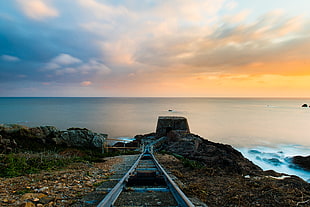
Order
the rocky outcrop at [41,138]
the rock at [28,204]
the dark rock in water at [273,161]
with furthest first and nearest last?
1. the dark rock in water at [273,161]
2. the rocky outcrop at [41,138]
3. the rock at [28,204]

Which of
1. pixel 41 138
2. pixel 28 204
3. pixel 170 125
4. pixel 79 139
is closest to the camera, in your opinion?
pixel 28 204

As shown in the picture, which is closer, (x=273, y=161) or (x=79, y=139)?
(x=79, y=139)

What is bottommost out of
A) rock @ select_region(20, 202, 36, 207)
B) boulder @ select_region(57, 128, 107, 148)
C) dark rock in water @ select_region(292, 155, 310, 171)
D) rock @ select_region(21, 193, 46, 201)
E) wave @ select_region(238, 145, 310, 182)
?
wave @ select_region(238, 145, 310, 182)

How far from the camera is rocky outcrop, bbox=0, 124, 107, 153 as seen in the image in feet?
44.2

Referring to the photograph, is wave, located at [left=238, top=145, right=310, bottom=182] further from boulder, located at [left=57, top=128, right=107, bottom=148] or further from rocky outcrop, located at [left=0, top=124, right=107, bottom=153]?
rocky outcrop, located at [left=0, top=124, right=107, bottom=153]

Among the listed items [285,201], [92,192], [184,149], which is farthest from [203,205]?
[184,149]

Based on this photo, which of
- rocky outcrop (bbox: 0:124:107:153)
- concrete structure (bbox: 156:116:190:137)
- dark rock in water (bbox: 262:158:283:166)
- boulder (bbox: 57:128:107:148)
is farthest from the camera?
concrete structure (bbox: 156:116:190:137)

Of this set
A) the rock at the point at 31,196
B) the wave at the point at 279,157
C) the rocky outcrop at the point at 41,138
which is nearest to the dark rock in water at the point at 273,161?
the wave at the point at 279,157

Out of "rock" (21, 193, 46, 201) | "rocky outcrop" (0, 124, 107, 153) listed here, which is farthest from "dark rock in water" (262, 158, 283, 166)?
"rock" (21, 193, 46, 201)

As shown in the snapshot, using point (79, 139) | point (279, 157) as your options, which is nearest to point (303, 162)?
point (279, 157)

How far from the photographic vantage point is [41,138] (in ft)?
50.4

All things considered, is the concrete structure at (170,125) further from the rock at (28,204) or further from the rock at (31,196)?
the rock at (28,204)

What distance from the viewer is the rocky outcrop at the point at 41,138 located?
531 inches

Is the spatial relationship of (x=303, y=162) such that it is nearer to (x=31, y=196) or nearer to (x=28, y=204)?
(x=31, y=196)
